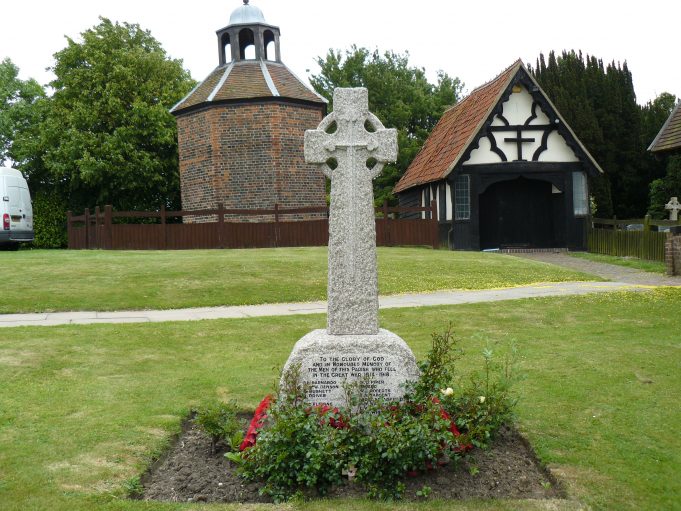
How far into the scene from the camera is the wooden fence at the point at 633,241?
20922 mm

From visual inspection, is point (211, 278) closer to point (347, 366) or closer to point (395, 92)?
point (347, 366)

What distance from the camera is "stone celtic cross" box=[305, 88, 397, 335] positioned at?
5.68 m

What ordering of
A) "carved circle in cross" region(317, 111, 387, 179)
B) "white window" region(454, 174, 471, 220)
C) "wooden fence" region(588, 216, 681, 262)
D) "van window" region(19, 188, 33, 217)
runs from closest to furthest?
"carved circle in cross" region(317, 111, 387, 179)
"wooden fence" region(588, 216, 681, 262)
"white window" region(454, 174, 471, 220)
"van window" region(19, 188, 33, 217)

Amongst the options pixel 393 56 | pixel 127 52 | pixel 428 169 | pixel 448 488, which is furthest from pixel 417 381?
pixel 393 56

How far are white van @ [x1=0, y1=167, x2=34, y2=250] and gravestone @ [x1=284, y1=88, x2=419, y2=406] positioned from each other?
24.2 metres

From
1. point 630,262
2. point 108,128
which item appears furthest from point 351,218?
point 108,128

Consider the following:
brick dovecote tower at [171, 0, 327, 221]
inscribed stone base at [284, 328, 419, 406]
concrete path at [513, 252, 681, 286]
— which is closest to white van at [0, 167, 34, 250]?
brick dovecote tower at [171, 0, 327, 221]

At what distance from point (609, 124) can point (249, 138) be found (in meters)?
24.2

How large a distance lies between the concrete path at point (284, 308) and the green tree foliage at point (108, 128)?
82.7ft

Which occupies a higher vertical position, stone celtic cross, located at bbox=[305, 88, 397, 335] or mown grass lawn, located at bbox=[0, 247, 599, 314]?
stone celtic cross, located at bbox=[305, 88, 397, 335]

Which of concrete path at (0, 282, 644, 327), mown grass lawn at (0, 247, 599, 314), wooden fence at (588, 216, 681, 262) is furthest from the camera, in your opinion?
wooden fence at (588, 216, 681, 262)

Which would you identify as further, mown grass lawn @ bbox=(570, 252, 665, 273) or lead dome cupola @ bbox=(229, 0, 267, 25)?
lead dome cupola @ bbox=(229, 0, 267, 25)

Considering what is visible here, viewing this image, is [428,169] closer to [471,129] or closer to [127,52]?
[471,129]

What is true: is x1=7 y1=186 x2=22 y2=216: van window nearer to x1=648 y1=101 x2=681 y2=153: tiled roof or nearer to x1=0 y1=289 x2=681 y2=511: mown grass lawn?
x1=0 y1=289 x2=681 y2=511: mown grass lawn
